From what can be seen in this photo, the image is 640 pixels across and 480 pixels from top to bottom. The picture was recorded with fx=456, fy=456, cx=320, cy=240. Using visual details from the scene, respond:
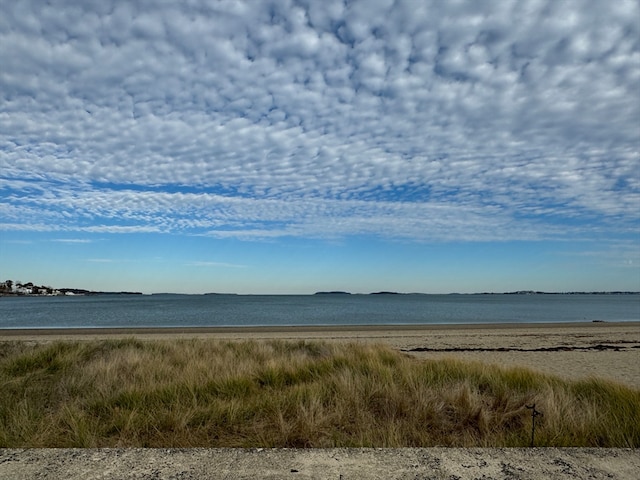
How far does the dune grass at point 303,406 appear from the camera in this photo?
15.9 ft

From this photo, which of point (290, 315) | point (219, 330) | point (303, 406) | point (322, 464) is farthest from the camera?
point (290, 315)

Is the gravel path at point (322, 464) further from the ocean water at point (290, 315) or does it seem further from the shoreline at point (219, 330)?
the ocean water at point (290, 315)

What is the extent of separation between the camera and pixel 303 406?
5727 millimetres

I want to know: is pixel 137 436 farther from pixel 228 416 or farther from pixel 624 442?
pixel 624 442

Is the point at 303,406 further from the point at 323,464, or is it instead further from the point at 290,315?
the point at 290,315

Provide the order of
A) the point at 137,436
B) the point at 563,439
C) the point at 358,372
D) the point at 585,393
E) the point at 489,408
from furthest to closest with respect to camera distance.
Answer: the point at 358,372
the point at 585,393
the point at 489,408
the point at 137,436
the point at 563,439

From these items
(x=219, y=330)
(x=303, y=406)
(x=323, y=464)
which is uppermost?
(x=323, y=464)

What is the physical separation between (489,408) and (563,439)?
1793mm

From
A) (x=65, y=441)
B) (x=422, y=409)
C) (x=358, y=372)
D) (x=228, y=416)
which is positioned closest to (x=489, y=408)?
(x=422, y=409)

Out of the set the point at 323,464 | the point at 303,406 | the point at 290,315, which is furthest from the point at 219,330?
the point at 323,464

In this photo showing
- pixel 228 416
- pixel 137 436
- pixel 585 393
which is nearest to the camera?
pixel 137 436

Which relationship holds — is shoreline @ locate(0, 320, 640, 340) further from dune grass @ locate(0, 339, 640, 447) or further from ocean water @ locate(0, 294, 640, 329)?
dune grass @ locate(0, 339, 640, 447)

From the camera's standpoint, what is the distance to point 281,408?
5.98 meters

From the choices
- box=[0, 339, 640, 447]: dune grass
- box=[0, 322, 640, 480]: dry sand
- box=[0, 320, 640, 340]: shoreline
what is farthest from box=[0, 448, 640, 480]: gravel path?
box=[0, 320, 640, 340]: shoreline
